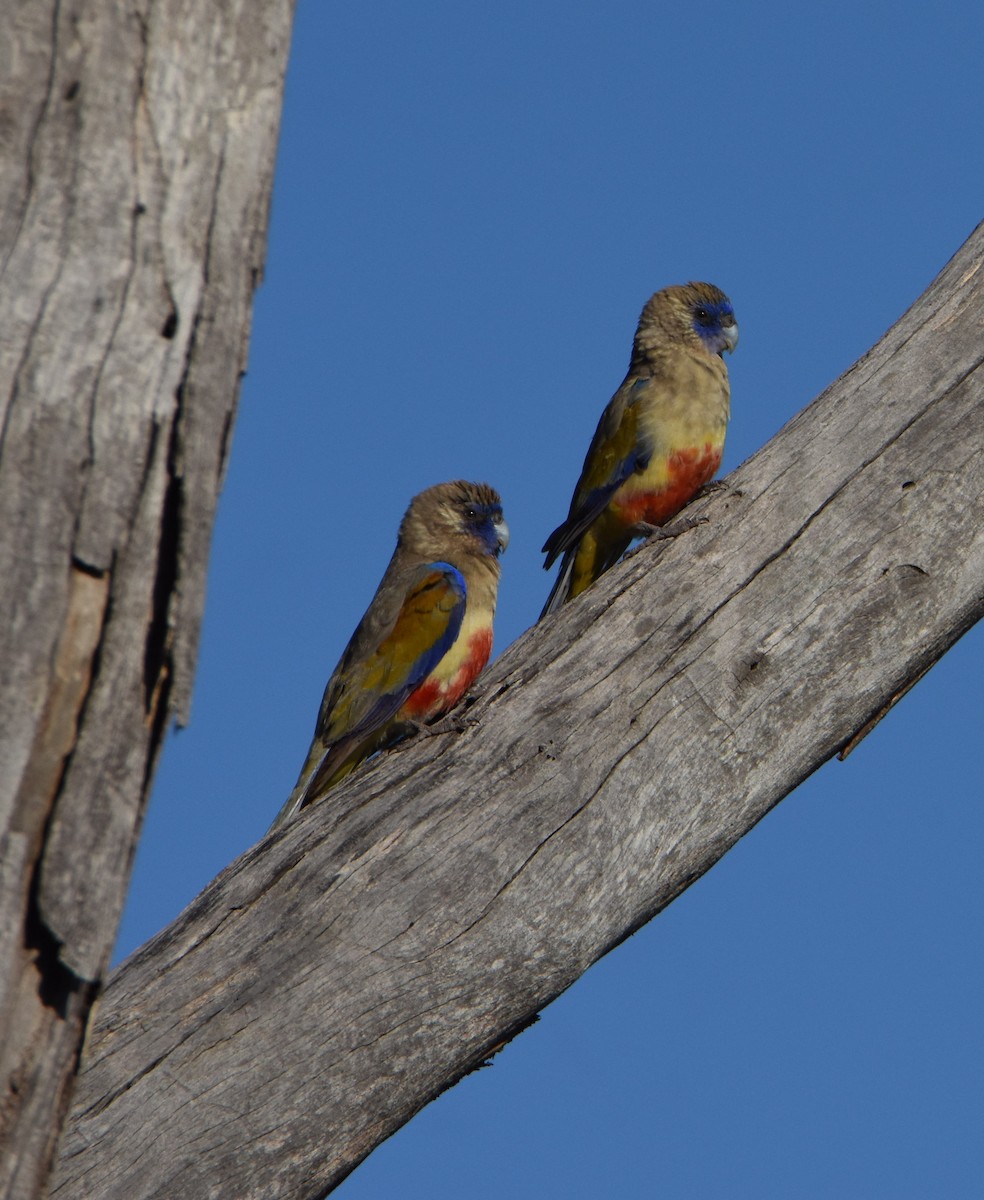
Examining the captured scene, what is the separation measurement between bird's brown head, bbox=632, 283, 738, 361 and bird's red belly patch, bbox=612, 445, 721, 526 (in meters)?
1.00

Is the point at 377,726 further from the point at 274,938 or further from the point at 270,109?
the point at 270,109

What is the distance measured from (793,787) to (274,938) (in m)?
1.86

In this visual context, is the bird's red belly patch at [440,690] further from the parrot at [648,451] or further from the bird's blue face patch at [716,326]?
the bird's blue face patch at [716,326]

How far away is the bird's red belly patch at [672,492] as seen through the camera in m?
7.52

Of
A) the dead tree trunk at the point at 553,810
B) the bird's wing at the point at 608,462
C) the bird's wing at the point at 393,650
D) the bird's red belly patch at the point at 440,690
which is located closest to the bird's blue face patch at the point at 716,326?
the bird's wing at the point at 608,462

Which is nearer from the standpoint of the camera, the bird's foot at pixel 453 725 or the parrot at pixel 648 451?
the bird's foot at pixel 453 725

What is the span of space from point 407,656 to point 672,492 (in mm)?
1656

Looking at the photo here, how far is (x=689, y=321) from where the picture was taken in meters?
8.45

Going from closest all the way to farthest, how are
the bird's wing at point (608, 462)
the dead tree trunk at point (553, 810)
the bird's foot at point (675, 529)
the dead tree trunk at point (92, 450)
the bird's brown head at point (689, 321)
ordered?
the dead tree trunk at point (92, 450) < the dead tree trunk at point (553, 810) < the bird's foot at point (675, 529) < the bird's wing at point (608, 462) < the bird's brown head at point (689, 321)

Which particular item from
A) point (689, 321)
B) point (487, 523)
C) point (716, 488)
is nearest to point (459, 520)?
point (487, 523)

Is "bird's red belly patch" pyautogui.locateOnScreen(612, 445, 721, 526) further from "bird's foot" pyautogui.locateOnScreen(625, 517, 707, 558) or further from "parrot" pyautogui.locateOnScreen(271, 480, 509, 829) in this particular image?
"bird's foot" pyautogui.locateOnScreen(625, 517, 707, 558)

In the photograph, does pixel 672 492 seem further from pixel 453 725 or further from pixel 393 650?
pixel 453 725

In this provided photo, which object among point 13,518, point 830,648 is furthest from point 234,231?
point 830,648

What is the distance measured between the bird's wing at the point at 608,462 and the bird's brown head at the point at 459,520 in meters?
→ 0.68
